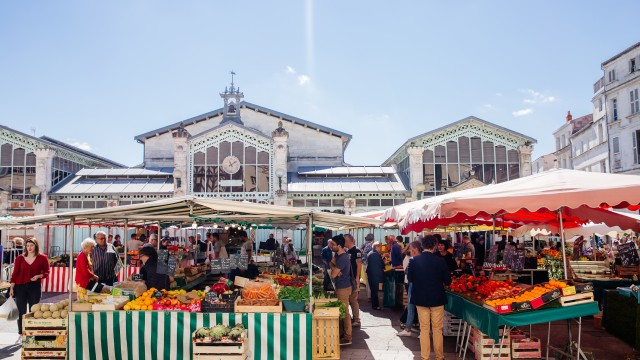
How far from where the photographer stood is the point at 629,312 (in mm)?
8758

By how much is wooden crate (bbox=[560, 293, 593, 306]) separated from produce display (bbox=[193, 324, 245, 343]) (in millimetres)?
4500

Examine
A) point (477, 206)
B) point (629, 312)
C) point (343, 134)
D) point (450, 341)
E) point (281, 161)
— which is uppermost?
point (343, 134)

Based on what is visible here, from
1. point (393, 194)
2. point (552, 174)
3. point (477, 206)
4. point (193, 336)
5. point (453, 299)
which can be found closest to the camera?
point (193, 336)

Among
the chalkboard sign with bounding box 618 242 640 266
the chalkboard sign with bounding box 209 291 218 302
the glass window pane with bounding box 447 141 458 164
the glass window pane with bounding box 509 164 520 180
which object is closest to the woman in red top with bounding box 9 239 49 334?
the chalkboard sign with bounding box 209 291 218 302

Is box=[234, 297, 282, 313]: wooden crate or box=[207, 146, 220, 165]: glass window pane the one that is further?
box=[207, 146, 220, 165]: glass window pane

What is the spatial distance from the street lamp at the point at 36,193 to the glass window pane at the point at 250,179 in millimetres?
11979

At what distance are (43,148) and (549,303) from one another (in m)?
30.1

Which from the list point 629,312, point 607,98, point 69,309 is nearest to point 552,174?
point 629,312

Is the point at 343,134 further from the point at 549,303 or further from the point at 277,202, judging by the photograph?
the point at 549,303

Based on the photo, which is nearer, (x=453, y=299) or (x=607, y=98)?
(x=453, y=299)

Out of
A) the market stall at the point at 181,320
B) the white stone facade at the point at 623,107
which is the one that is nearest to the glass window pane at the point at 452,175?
the white stone facade at the point at 623,107

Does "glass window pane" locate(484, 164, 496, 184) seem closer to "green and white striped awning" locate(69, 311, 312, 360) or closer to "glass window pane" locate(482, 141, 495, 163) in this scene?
"glass window pane" locate(482, 141, 495, 163)

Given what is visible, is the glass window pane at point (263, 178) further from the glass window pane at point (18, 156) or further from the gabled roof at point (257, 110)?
the glass window pane at point (18, 156)

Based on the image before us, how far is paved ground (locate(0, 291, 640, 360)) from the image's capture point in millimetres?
8094
